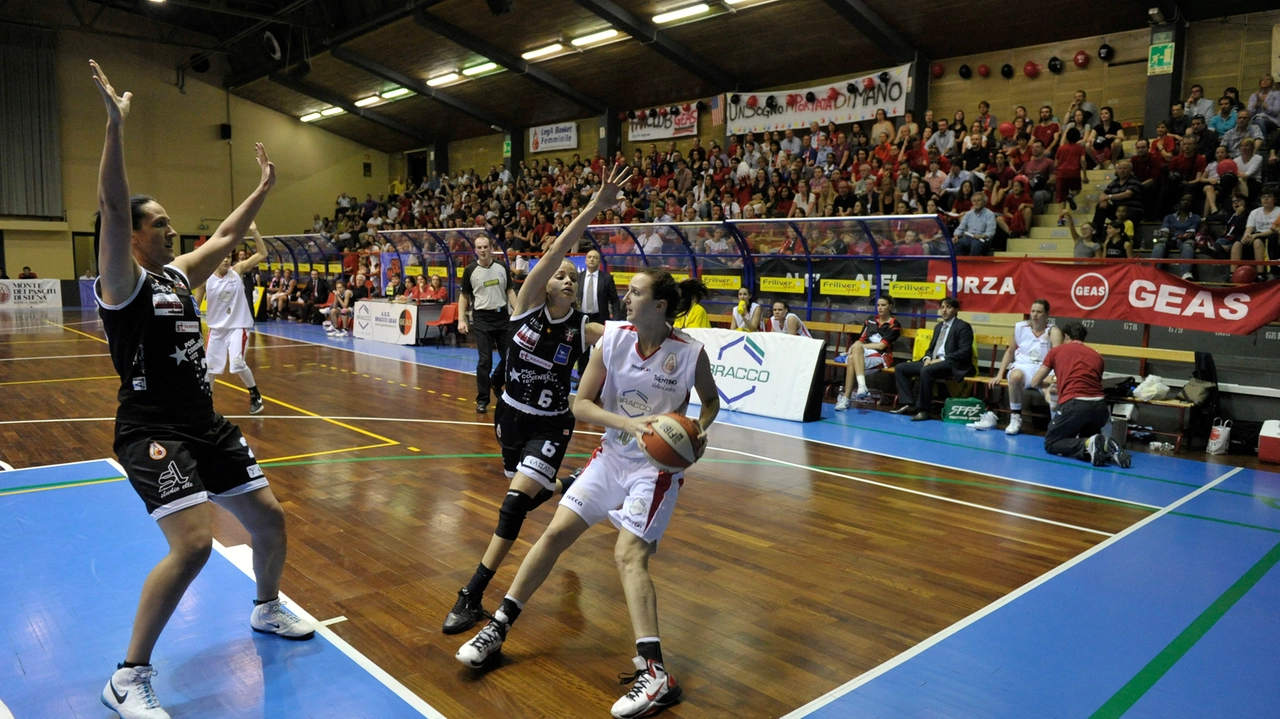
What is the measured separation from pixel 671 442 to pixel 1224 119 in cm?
1379

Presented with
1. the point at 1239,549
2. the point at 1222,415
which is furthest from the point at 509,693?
the point at 1222,415

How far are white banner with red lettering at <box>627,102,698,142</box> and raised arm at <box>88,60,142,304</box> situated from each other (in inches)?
812

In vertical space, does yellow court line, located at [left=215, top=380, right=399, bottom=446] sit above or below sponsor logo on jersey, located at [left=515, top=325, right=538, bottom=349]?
below

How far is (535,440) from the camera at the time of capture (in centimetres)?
421

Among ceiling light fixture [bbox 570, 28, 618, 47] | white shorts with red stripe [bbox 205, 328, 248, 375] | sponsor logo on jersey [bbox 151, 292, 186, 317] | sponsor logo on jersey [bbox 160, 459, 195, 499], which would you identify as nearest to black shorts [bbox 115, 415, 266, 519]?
sponsor logo on jersey [bbox 160, 459, 195, 499]

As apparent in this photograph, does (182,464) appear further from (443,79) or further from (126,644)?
(443,79)

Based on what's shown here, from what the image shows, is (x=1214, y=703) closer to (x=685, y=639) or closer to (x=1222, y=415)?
(x=685, y=639)

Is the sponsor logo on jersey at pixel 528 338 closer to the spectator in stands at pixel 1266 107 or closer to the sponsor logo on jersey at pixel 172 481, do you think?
the sponsor logo on jersey at pixel 172 481

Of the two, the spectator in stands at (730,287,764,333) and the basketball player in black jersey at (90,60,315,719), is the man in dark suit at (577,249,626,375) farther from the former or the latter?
the basketball player in black jersey at (90,60,315,719)

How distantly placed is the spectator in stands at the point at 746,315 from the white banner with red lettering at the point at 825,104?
8472 millimetres

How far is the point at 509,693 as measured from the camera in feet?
11.1

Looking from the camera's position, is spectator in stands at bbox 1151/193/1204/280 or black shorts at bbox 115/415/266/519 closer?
black shorts at bbox 115/415/266/519

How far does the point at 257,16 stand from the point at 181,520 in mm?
24061

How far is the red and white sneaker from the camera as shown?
125 inches
